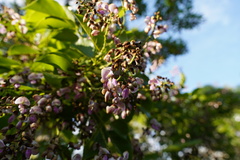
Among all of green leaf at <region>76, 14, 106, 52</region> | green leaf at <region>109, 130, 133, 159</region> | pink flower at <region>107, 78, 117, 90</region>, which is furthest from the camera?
green leaf at <region>109, 130, 133, 159</region>

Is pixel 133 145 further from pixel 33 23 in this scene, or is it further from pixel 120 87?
pixel 33 23

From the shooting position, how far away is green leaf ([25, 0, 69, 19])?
2.23ft

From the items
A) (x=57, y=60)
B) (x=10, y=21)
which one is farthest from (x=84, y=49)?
(x=10, y=21)

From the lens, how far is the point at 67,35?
29.4 inches

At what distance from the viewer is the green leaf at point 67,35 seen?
74cm

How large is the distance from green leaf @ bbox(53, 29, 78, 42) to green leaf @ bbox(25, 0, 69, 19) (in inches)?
1.7

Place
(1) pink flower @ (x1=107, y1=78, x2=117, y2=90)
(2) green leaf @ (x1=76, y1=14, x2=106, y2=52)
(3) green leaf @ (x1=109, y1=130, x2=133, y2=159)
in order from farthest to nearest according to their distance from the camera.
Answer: (3) green leaf @ (x1=109, y1=130, x2=133, y2=159) < (2) green leaf @ (x1=76, y1=14, x2=106, y2=52) < (1) pink flower @ (x1=107, y1=78, x2=117, y2=90)

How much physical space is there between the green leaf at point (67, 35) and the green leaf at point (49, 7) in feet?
0.14

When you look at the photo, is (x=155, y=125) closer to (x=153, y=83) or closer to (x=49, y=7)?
(x=153, y=83)

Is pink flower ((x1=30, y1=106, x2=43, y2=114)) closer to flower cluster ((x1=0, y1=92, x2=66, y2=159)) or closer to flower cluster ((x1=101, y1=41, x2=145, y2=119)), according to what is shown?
flower cluster ((x1=0, y1=92, x2=66, y2=159))

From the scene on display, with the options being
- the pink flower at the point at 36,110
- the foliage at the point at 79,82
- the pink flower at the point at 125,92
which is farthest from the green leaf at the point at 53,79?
the pink flower at the point at 125,92

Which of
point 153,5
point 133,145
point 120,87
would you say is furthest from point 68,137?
point 153,5

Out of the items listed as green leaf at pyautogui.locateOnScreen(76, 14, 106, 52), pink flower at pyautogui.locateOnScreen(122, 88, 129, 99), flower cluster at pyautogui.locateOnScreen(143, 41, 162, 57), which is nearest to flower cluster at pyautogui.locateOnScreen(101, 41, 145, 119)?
pink flower at pyautogui.locateOnScreen(122, 88, 129, 99)

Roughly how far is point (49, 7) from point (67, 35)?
9cm
